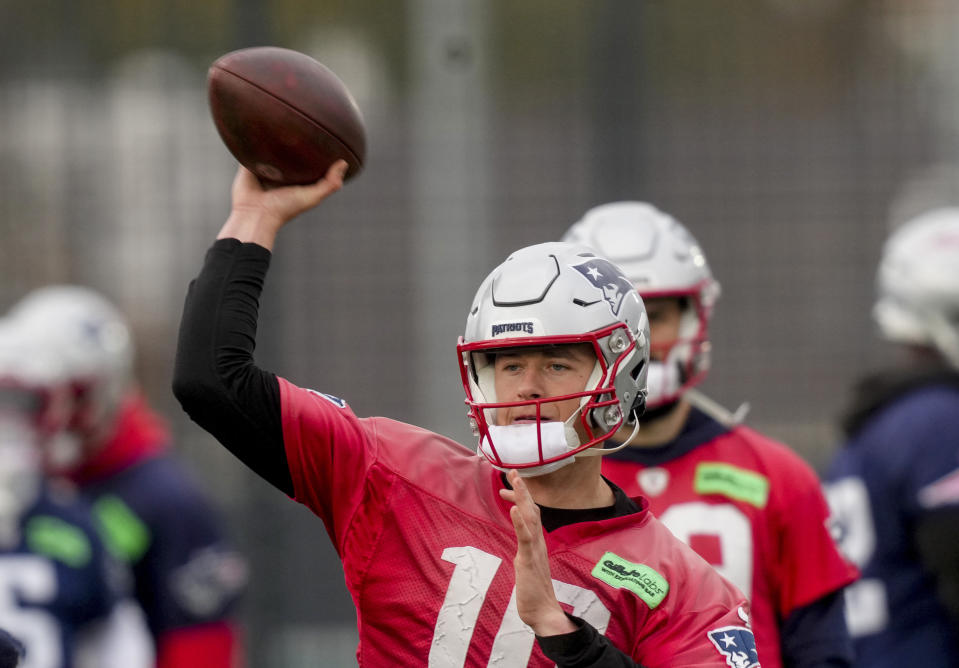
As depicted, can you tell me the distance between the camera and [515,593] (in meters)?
3.15

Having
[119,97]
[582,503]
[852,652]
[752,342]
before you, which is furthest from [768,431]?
[582,503]

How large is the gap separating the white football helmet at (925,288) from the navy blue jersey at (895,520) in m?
0.41

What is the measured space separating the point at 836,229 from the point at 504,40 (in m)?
2.00

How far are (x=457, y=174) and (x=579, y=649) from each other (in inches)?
224

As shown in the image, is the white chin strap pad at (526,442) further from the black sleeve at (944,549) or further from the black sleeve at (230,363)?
the black sleeve at (944,549)

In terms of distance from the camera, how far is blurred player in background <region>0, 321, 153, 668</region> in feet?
18.8

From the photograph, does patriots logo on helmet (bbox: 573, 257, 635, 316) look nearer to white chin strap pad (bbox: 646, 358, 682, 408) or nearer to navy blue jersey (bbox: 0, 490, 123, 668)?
white chin strap pad (bbox: 646, 358, 682, 408)

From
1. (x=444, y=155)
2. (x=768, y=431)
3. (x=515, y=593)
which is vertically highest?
(x=444, y=155)

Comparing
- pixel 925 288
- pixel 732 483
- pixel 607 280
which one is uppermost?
pixel 607 280

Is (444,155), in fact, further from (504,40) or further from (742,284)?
(742,284)

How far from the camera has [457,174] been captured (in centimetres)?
854

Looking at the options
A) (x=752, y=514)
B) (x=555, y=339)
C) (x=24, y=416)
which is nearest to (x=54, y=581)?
(x=24, y=416)

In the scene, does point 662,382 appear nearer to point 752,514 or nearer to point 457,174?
point 752,514

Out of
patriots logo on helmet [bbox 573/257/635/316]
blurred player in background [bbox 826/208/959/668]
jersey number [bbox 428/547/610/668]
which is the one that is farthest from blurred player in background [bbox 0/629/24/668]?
blurred player in background [bbox 826/208/959/668]
